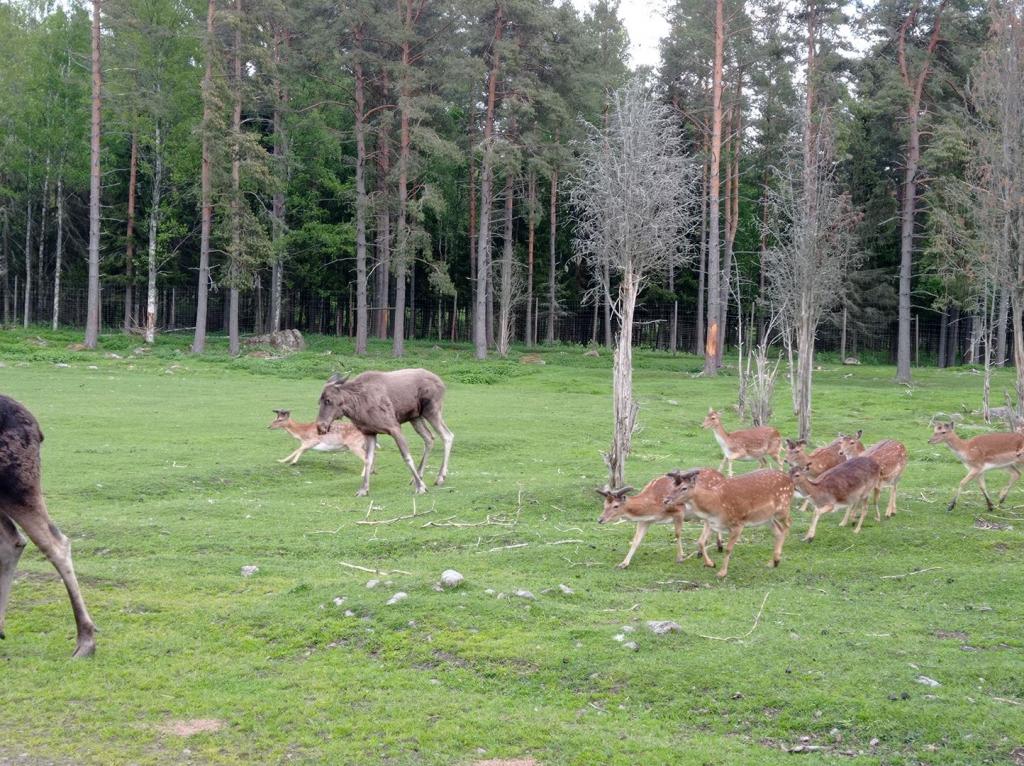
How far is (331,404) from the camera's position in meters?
15.8

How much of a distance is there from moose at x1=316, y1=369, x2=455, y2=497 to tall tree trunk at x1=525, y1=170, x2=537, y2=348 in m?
30.8

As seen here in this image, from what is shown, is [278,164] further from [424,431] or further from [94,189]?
[424,431]

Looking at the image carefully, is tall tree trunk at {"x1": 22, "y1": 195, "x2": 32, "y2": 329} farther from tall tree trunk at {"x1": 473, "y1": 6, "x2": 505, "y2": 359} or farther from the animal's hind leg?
the animal's hind leg

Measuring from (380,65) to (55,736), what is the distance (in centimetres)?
3822

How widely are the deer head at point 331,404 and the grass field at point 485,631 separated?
3.07 ft

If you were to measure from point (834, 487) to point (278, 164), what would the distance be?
3531cm

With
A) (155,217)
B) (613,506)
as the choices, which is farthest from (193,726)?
(155,217)

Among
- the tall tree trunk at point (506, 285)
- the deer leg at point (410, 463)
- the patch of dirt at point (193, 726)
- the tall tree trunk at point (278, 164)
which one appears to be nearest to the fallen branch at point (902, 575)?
the patch of dirt at point (193, 726)

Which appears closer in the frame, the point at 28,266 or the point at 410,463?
the point at 410,463

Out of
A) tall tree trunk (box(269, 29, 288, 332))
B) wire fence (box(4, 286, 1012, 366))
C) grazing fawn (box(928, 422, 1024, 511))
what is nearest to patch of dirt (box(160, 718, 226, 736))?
grazing fawn (box(928, 422, 1024, 511))

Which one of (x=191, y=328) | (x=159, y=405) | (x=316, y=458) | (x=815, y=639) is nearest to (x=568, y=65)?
(x=191, y=328)

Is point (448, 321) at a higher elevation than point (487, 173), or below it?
below

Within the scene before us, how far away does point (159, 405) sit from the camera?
23375 millimetres

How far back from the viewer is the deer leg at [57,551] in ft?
25.0
